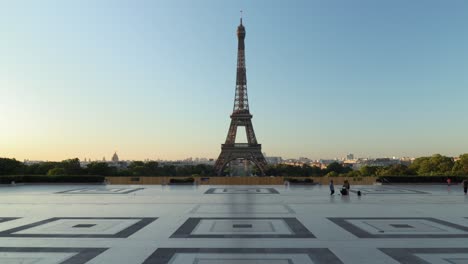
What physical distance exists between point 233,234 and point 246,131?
231 feet

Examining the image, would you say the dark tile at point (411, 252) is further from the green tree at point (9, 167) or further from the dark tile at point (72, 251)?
the green tree at point (9, 167)

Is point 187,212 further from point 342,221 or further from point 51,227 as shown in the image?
point 342,221

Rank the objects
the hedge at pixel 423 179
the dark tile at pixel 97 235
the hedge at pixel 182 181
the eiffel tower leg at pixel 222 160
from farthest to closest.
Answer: the eiffel tower leg at pixel 222 160 → the hedge at pixel 182 181 → the hedge at pixel 423 179 → the dark tile at pixel 97 235

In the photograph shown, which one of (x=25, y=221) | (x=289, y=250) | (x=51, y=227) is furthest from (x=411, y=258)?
(x=25, y=221)

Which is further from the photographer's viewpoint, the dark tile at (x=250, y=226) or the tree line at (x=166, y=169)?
the tree line at (x=166, y=169)

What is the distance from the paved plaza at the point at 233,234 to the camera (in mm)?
8953

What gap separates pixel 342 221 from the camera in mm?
13984

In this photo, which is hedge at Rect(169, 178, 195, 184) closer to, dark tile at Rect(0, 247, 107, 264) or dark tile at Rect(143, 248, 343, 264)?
dark tile at Rect(0, 247, 107, 264)

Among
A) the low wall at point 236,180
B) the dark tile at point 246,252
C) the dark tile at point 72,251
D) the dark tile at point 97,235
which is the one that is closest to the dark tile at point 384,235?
the dark tile at point 246,252

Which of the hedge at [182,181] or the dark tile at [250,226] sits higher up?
the hedge at [182,181]

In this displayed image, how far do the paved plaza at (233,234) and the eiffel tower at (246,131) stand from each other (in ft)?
192

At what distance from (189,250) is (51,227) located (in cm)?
611

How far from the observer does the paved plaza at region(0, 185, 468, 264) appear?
29.4 ft

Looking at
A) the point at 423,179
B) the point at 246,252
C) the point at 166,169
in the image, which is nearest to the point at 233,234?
the point at 246,252
